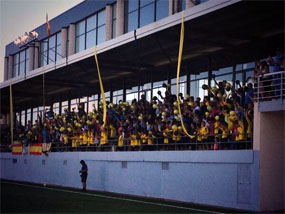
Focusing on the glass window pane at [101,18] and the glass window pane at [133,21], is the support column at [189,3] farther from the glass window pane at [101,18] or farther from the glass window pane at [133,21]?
the glass window pane at [101,18]

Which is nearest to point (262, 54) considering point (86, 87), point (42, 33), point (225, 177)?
point (225, 177)

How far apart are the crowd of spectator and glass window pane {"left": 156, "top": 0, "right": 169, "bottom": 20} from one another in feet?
14.4

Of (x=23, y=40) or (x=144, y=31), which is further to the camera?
(x=23, y=40)

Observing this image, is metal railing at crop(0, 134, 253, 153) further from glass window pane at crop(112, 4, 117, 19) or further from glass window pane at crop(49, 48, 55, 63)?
glass window pane at crop(49, 48, 55, 63)

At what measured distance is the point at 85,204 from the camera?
68.4 ft

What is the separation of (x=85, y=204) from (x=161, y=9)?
13.0 metres

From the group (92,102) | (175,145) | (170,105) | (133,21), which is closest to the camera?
(175,145)

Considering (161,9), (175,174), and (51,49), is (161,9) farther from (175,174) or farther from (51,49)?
(51,49)

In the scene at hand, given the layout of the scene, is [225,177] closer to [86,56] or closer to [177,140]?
[177,140]

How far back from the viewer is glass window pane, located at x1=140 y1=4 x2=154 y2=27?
3092cm

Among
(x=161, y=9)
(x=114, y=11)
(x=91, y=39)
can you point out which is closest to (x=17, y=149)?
(x=91, y=39)

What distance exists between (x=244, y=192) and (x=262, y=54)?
7389 millimetres

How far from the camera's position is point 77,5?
40250 mm

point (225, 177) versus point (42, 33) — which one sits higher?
point (42, 33)
